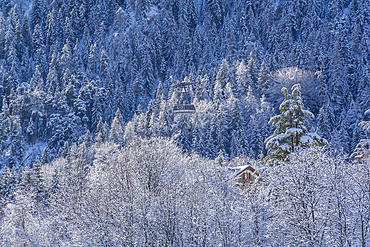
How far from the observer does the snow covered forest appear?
82.7 feet

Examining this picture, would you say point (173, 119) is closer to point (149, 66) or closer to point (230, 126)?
point (230, 126)

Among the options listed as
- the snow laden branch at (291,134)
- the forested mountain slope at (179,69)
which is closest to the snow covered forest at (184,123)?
the snow laden branch at (291,134)

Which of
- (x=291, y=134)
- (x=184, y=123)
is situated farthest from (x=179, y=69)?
(x=291, y=134)

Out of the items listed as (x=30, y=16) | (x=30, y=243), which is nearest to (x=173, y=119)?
(x=30, y=243)

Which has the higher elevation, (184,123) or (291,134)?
(291,134)

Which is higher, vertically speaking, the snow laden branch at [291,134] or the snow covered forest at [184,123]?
the snow laden branch at [291,134]

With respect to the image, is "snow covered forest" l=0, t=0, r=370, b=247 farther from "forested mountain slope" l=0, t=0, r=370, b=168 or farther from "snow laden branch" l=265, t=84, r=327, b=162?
"forested mountain slope" l=0, t=0, r=370, b=168

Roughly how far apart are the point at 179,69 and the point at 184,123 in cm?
5022

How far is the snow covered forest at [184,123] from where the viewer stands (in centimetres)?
2522

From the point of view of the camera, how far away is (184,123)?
2997 inches

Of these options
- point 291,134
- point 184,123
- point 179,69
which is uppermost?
point 291,134

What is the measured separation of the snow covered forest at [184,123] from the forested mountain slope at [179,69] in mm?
458

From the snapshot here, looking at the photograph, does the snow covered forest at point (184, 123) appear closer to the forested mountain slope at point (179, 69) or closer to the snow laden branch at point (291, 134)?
the snow laden branch at point (291, 134)

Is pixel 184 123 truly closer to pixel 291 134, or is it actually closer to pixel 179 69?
pixel 179 69
